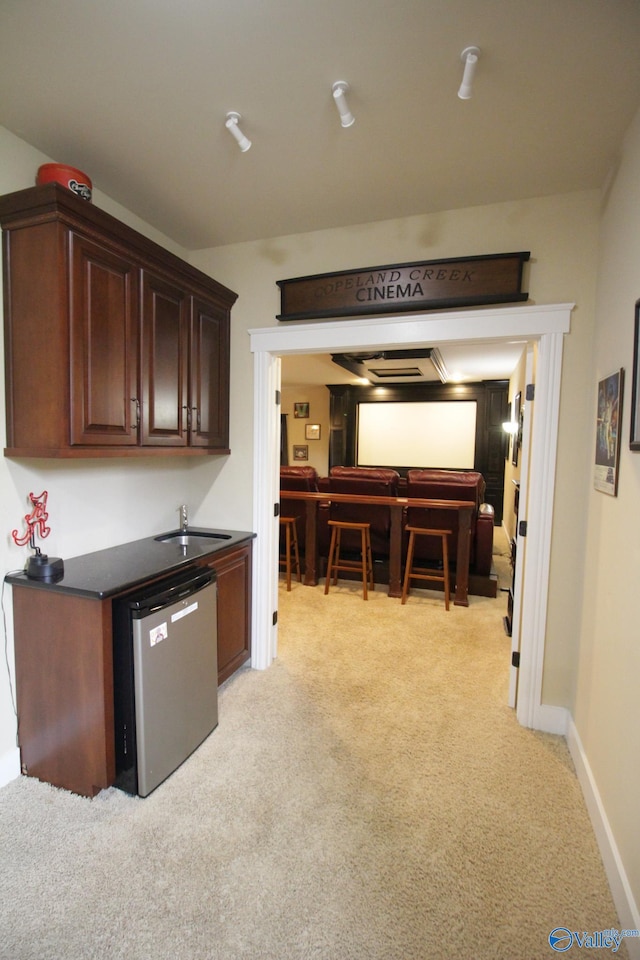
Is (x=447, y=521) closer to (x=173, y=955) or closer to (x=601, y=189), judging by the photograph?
(x=601, y=189)

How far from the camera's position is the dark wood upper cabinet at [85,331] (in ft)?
5.62

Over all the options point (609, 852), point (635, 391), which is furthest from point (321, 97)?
point (609, 852)

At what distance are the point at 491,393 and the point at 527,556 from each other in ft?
19.5

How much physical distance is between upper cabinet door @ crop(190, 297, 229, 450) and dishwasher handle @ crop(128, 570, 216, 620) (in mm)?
820

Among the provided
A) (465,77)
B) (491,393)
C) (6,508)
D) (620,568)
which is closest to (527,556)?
(620,568)

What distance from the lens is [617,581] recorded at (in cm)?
160

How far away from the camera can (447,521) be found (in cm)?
409

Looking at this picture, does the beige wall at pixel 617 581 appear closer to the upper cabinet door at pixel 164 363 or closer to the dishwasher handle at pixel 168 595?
the dishwasher handle at pixel 168 595

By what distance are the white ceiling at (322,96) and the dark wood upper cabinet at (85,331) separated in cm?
38

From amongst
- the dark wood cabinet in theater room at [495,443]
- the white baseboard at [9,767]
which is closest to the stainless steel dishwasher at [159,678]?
the white baseboard at [9,767]

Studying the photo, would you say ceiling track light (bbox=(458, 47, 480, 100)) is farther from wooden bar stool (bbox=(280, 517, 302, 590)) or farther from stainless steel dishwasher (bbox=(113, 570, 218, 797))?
wooden bar stool (bbox=(280, 517, 302, 590))

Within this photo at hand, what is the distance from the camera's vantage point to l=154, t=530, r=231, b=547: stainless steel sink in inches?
107

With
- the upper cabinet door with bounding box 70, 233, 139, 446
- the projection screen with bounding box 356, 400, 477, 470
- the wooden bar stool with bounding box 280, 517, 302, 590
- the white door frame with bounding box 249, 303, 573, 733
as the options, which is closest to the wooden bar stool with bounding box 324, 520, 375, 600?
the wooden bar stool with bounding box 280, 517, 302, 590

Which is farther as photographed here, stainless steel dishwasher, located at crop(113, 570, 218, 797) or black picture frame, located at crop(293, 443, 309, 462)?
black picture frame, located at crop(293, 443, 309, 462)
